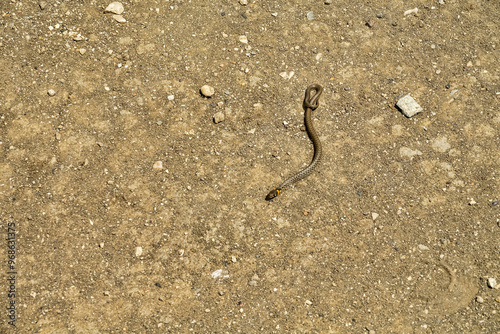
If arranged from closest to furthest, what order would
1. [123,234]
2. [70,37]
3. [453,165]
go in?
[123,234] < [453,165] < [70,37]

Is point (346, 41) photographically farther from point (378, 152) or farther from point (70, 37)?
point (70, 37)

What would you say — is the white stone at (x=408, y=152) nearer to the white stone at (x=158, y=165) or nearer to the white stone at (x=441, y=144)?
the white stone at (x=441, y=144)

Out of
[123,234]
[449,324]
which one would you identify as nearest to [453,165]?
[449,324]

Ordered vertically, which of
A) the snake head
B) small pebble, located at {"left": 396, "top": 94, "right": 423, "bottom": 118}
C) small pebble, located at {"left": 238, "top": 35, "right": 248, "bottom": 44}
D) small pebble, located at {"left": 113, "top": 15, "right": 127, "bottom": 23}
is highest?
small pebble, located at {"left": 113, "top": 15, "right": 127, "bottom": 23}

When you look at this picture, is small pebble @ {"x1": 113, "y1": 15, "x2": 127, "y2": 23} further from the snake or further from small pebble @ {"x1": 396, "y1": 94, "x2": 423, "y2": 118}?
small pebble @ {"x1": 396, "y1": 94, "x2": 423, "y2": 118}

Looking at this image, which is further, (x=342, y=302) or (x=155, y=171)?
(x=155, y=171)


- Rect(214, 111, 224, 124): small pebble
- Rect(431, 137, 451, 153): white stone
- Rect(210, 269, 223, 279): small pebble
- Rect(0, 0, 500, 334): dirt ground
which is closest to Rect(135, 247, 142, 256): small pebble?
Rect(0, 0, 500, 334): dirt ground

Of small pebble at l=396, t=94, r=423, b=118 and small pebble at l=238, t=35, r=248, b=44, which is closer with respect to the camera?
small pebble at l=396, t=94, r=423, b=118
